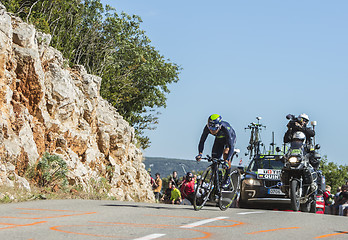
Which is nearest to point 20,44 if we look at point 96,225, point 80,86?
point 80,86

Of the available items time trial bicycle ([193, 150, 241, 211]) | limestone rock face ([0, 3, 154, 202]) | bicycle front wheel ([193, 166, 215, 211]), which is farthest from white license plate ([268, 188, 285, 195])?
limestone rock face ([0, 3, 154, 202])

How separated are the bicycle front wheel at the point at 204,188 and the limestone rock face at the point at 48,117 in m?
5.45

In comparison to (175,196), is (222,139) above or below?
above

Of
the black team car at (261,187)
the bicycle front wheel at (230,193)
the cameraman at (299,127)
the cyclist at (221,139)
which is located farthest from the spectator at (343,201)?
the cyclist at (221,139)

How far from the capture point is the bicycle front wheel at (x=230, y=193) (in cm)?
1287

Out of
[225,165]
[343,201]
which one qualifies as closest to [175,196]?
[343,201]

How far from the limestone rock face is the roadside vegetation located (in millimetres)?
5784

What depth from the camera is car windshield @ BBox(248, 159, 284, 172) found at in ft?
56.4

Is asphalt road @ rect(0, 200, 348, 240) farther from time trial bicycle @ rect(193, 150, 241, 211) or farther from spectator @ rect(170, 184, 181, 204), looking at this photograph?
spectator @ rect(170, 184, 181, 204)

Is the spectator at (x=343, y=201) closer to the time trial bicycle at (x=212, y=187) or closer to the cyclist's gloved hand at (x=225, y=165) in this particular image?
the time trial bicycle at (x=212, y=187)

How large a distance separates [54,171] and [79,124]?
629 cm

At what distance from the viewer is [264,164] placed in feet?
56.7

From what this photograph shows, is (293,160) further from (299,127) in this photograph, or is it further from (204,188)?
(204,188)

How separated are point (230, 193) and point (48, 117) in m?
9.41
